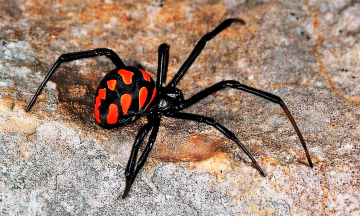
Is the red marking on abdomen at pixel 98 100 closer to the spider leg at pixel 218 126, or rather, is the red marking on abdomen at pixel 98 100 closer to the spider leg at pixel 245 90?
the spider leg at pixel 218 126

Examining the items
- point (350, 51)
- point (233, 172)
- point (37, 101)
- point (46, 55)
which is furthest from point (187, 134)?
point (350, 51)


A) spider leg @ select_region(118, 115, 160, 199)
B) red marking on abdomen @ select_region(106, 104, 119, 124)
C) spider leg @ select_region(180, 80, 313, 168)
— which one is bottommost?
spider leg @ select_region(118, 115, 160, 199)

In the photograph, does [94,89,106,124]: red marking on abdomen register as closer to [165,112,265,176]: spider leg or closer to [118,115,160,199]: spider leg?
[118,115,160,199]: spider leg

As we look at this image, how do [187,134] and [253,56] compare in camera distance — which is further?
[253,56]

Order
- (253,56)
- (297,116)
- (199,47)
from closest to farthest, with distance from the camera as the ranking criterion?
(297,116) → (199,47) → (253,56)

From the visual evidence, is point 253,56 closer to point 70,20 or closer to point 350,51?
point 350,51

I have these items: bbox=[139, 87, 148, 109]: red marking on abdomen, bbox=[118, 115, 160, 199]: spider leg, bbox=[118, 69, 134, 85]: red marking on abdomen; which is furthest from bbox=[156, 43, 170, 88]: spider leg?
bbox=[118, 115, 160, 199]: spider leg

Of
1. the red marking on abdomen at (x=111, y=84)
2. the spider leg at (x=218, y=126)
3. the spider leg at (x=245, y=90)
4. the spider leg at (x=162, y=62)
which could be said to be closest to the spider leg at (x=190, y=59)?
the spider leg at (x=162, y=62)

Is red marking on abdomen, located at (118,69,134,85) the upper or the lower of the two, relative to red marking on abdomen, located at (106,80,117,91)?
upper
